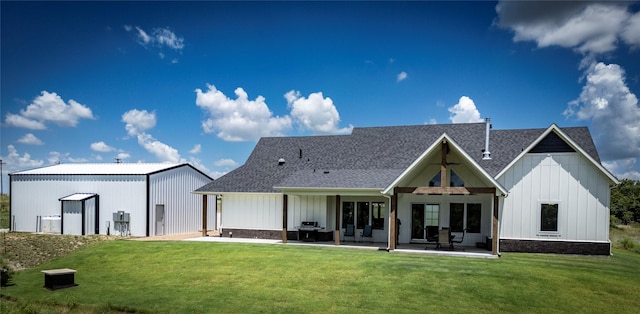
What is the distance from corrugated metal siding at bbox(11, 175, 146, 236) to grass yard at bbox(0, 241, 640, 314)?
7495mm

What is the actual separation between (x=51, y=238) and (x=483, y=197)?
2193cm

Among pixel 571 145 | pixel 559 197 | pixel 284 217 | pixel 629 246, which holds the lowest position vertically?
pixel 629 246

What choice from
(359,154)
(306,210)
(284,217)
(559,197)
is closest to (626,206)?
(559,197)

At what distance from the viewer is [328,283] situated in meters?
13.3

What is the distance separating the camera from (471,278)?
540 inches

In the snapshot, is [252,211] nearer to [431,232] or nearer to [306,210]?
[306,210]

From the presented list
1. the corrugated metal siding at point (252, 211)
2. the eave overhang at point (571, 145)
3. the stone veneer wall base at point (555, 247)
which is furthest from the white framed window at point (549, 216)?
the corrugated metal siding at point (252, 211)

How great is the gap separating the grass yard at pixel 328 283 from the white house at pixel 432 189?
175 cm

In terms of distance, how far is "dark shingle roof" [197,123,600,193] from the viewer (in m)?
22.2

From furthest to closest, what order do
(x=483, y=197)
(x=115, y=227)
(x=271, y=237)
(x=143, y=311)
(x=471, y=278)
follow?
1. (x=115, y=227)
2. (x=271, y=237)
3. (x=483, y=197)
4. (x=471, y=278)
5. (x=143, y=311)

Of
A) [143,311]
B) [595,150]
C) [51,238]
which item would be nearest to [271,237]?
[51,238]

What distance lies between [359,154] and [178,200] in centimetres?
1196

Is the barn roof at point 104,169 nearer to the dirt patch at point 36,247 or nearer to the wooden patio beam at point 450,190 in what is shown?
the dirt patch at point 36,247

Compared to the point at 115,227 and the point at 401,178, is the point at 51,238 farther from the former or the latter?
the point at 401,178
